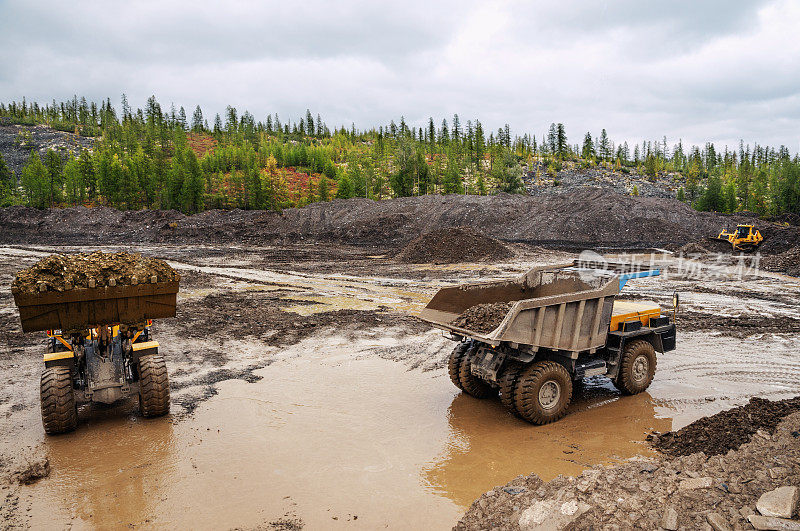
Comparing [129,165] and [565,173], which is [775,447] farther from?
[565,173]

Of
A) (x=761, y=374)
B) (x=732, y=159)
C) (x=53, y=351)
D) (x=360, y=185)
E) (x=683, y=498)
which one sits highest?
(x=732, y=159)

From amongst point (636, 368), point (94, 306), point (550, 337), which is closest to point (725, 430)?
point (636, 368)

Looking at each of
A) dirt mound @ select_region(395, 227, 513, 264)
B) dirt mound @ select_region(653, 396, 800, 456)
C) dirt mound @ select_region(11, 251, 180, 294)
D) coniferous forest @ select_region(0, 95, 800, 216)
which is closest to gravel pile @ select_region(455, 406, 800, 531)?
dirt mound @ select_region(653, 396, 800, 456)

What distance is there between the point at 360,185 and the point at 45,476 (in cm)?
6885

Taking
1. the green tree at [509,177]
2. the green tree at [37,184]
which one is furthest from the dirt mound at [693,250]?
the green tree at [37,184]

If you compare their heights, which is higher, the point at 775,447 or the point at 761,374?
the point at 775,447

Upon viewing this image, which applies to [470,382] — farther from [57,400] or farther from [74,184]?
[74,184]

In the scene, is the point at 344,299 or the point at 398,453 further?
the point at 344,299

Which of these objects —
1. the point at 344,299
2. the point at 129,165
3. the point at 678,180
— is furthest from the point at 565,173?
the point at 344,299

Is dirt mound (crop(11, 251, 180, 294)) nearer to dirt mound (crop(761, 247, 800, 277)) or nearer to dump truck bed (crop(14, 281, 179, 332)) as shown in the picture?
dump truck bed (crop(14, 281, 179, 332))

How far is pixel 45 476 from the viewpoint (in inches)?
236

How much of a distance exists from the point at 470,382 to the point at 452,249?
70.2 ft

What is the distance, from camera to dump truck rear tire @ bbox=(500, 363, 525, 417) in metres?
7.11

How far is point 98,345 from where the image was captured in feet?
23.5
